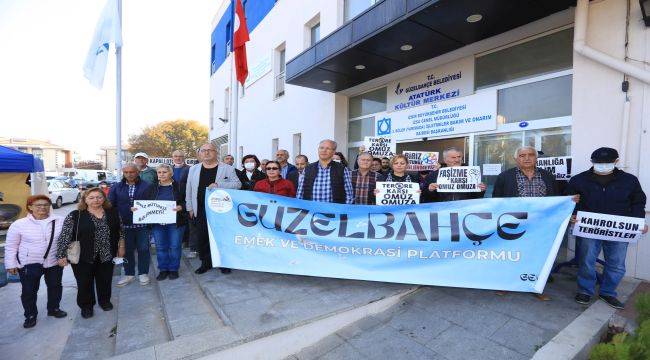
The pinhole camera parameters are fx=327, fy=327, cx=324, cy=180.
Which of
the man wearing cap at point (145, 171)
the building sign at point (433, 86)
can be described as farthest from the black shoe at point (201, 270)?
the building sign at point (433, 86)

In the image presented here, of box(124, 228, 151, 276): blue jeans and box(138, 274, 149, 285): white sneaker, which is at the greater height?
box(124, 228, 151, 276): blue jeans

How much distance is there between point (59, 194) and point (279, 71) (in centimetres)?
1498

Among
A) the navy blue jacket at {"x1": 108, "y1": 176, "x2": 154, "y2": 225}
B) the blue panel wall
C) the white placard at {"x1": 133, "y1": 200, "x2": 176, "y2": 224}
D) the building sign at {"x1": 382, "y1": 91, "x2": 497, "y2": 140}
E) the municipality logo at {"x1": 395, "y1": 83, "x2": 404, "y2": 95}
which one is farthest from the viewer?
the blue panel wall

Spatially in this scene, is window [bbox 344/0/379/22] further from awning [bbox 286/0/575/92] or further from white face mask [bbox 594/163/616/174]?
white face mask [bbox 594/163/616/174]

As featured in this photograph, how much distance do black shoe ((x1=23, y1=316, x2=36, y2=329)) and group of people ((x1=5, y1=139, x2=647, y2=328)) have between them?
11mm

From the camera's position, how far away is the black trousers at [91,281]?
3.81 meters

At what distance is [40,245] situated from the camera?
3688 mm

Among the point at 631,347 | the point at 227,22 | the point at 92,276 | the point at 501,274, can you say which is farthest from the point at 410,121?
the point at 227,22

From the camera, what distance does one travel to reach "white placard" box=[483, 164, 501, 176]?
6.01m

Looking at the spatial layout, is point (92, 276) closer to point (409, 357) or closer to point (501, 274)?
point (409, 357)

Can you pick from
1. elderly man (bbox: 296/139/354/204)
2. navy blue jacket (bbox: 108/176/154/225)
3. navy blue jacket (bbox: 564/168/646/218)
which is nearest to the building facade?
navy blue jacket (bbox: 564/168/646/218)

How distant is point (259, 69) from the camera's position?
14703mm

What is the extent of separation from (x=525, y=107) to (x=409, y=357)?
5.00 metres

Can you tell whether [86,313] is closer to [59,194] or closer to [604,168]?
[604,168]
